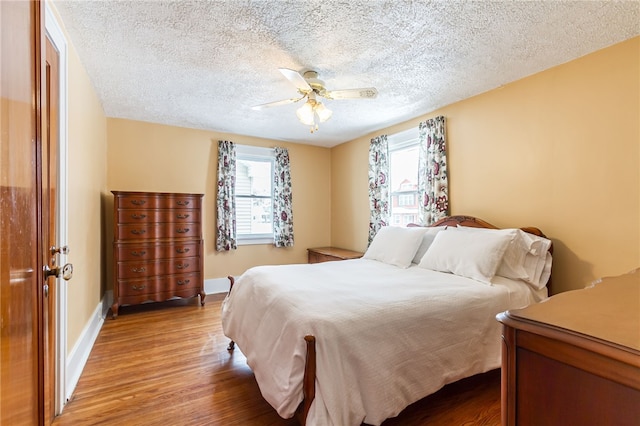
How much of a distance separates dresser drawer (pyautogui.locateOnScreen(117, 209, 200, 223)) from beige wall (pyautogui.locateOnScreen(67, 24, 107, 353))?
25cm

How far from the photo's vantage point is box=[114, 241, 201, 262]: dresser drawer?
3403mm

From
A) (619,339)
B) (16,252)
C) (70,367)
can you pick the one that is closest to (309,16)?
(16,252)

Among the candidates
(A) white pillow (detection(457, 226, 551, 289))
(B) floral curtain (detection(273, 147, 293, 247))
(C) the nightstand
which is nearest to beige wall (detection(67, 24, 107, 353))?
(B) floral curtain (detection(273, 147, 293, 247))

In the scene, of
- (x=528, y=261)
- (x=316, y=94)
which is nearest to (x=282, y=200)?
(x=316, y=94)

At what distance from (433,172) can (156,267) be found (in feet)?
11.3

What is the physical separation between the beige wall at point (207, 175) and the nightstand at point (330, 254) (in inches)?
9.3

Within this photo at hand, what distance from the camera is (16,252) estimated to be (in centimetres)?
72

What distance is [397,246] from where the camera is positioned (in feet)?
9.90

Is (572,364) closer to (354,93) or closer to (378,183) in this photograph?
(354,93)

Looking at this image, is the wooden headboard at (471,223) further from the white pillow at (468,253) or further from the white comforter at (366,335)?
the white comforter at (366,335)

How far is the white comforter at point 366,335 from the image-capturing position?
4.72 feet

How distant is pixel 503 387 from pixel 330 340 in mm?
798

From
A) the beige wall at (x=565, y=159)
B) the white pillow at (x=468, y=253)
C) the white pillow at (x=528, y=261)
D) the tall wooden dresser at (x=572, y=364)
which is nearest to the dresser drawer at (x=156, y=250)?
the white pillow at (x=468, y=253)

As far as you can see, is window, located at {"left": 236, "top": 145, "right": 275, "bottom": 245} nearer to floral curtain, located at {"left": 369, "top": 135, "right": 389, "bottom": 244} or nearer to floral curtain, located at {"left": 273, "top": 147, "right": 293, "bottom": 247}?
floral curtain, located at {"left": 273, "top": 147, "right": 293, "bottom": 247}
